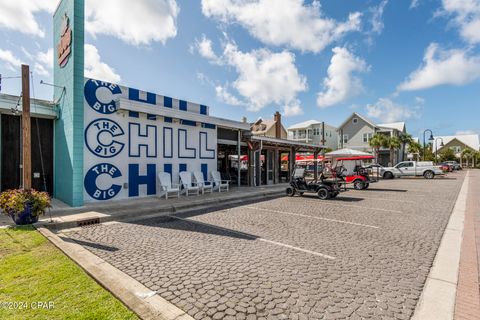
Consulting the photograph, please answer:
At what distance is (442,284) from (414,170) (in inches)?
1053

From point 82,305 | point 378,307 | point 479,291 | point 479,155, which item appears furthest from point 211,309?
point 479,155

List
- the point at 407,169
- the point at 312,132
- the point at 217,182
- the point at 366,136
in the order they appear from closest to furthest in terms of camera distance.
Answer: the point at 217,182 < the point at 407,169 < the point at 366,136 < the point at 312,132

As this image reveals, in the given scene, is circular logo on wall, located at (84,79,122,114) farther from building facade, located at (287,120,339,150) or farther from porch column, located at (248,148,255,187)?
building facade, located at (287,120,339,150)

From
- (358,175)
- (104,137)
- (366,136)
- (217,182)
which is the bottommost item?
(217,182)

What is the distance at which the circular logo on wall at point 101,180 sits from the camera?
914 cm

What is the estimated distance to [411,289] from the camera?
3.32 meters

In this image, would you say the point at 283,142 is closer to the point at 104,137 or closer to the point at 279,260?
the point at 104,137

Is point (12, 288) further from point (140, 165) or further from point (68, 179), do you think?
point (140, 165)

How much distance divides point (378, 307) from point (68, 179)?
31.3 ft

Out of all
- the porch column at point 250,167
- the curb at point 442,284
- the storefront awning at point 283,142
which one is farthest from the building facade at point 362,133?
the curb at point 442,284

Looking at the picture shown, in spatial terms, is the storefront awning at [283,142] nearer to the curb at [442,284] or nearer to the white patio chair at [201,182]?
the white patio chair at [201,182]

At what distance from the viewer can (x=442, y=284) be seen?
3.44 meters

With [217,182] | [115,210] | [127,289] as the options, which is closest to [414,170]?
[217,182]

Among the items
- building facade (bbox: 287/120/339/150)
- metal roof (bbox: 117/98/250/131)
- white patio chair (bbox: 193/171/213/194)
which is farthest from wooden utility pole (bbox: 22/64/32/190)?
building facade (bbox: 287/120/339/150)
